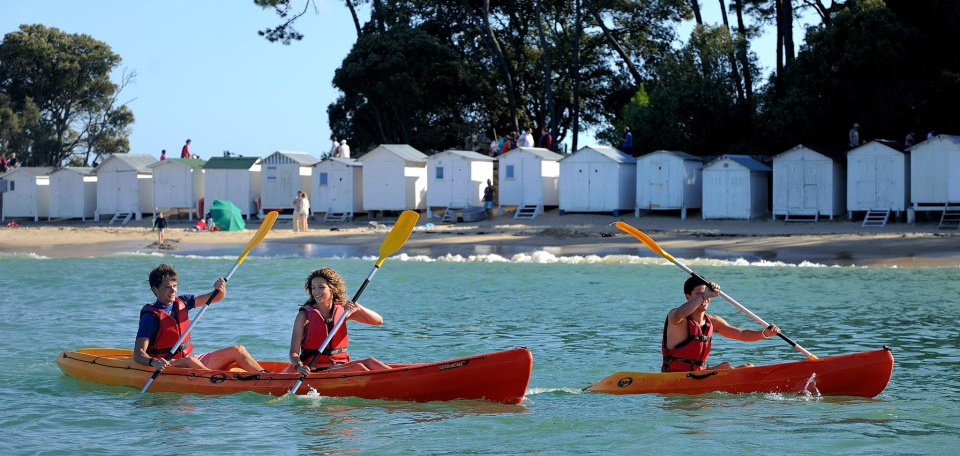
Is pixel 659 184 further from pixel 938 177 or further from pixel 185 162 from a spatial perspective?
pixel 185 162

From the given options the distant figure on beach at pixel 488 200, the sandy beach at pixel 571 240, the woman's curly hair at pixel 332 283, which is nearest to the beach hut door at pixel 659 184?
the sandy beach at pixel 571 240

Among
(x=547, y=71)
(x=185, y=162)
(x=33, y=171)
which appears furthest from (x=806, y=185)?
(x=33, y=171)

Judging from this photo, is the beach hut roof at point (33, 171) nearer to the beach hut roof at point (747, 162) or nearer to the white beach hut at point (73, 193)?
the white beach hut at point (73, 193)

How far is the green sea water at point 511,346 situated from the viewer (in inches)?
390

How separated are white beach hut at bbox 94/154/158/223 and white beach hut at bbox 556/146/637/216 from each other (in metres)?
16.5

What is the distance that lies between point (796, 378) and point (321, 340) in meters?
4.40

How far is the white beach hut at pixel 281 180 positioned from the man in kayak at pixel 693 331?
30488 mm

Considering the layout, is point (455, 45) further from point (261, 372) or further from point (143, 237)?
point (261, 372)

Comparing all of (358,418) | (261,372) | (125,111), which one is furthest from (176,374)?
(125,111)

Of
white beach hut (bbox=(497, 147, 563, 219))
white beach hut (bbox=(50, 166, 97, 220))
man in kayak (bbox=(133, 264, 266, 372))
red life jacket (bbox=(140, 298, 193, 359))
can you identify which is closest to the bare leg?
man in kayak (bbox=(133, 264, 266, 372))

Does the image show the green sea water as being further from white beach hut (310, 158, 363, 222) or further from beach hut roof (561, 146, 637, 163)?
white beach hut (310, 158, 363, 222)

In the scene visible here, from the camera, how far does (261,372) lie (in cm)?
1078

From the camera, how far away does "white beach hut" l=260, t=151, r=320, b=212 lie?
4034 centimetres

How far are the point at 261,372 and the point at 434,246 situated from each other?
19.8 meters
